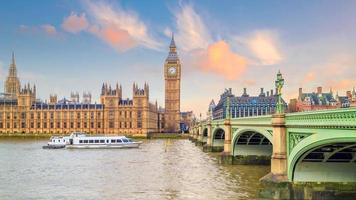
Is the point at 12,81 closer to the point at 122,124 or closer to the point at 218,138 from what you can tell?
the point at 122,124

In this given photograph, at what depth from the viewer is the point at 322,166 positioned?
25781mm

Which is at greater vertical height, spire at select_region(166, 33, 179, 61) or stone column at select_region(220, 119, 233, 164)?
spire at select_region(166, 33, 179, 61)

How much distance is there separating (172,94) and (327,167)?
150 meters

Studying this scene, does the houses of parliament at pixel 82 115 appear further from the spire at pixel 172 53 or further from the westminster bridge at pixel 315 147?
the westminster bridge at pixel 315 147

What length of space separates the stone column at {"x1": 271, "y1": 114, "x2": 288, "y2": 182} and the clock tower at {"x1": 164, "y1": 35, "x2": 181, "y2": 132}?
472ft

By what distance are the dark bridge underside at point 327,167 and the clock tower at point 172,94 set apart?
146138 millimetres

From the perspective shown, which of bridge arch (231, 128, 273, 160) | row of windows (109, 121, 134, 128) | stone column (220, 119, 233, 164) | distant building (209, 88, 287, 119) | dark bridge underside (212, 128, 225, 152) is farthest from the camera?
distant building (209, 88, 287, 119)

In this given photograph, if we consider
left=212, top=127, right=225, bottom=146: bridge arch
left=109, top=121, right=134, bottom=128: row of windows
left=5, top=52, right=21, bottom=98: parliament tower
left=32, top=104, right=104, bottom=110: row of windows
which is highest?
left=5, top=52, right=21, bottom=98: parliament tower

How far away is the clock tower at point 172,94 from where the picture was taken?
174 m

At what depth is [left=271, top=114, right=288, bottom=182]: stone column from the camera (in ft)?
89.2

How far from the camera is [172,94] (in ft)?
576

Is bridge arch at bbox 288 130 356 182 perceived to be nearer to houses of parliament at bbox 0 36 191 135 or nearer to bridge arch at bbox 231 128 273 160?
bridge arch at bbox 231 128 273 160

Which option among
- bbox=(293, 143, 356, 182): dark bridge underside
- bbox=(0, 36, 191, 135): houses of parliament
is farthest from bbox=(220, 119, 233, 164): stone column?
bbox=(0, 36, 191, 135): houses of parliament

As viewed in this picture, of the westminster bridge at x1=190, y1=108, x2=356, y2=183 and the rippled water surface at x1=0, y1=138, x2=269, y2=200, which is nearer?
the westminster bridge at x1=190, y1=108, x2=356, y2=183
